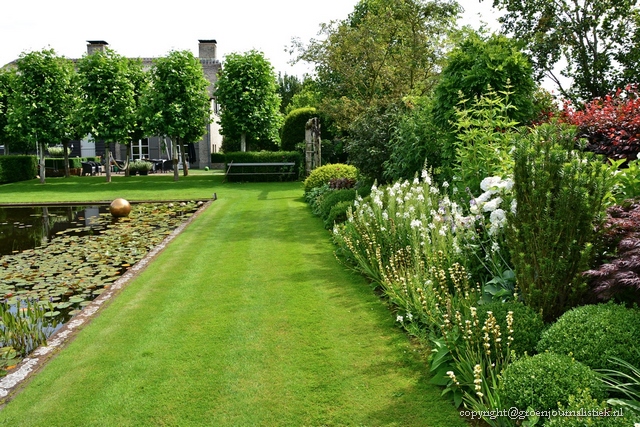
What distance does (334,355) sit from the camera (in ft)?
14.5

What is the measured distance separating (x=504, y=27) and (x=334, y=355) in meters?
22.2

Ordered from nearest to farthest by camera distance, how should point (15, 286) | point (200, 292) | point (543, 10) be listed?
point (200, 292) < point (15, 286) < point (543, 10)

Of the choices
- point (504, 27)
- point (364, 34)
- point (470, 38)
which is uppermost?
point (504, 27)

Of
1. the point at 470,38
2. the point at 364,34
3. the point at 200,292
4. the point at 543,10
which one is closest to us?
the point at 200,292

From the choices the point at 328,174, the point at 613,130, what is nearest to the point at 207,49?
the point at 328,174

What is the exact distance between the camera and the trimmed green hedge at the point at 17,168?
84.8ft

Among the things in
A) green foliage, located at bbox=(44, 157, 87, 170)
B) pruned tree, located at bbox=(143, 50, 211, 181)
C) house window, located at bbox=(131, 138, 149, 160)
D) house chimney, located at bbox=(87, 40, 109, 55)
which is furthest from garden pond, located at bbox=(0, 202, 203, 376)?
house chimney, located at bbox=(87, 40, 109, 55)

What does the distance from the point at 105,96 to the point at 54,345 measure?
2270 centimetres

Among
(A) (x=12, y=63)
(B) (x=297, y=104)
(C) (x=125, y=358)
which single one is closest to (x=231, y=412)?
(C) (x=125, y=358)

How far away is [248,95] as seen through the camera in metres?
24.7

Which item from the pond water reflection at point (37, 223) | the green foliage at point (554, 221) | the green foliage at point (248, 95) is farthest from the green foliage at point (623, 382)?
the green foliage at point (248, 95)

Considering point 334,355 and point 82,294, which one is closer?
point 334,355

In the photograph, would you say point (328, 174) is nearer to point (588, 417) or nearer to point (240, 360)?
point (240, 360)

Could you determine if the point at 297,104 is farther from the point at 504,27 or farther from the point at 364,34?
the point at 364,34
